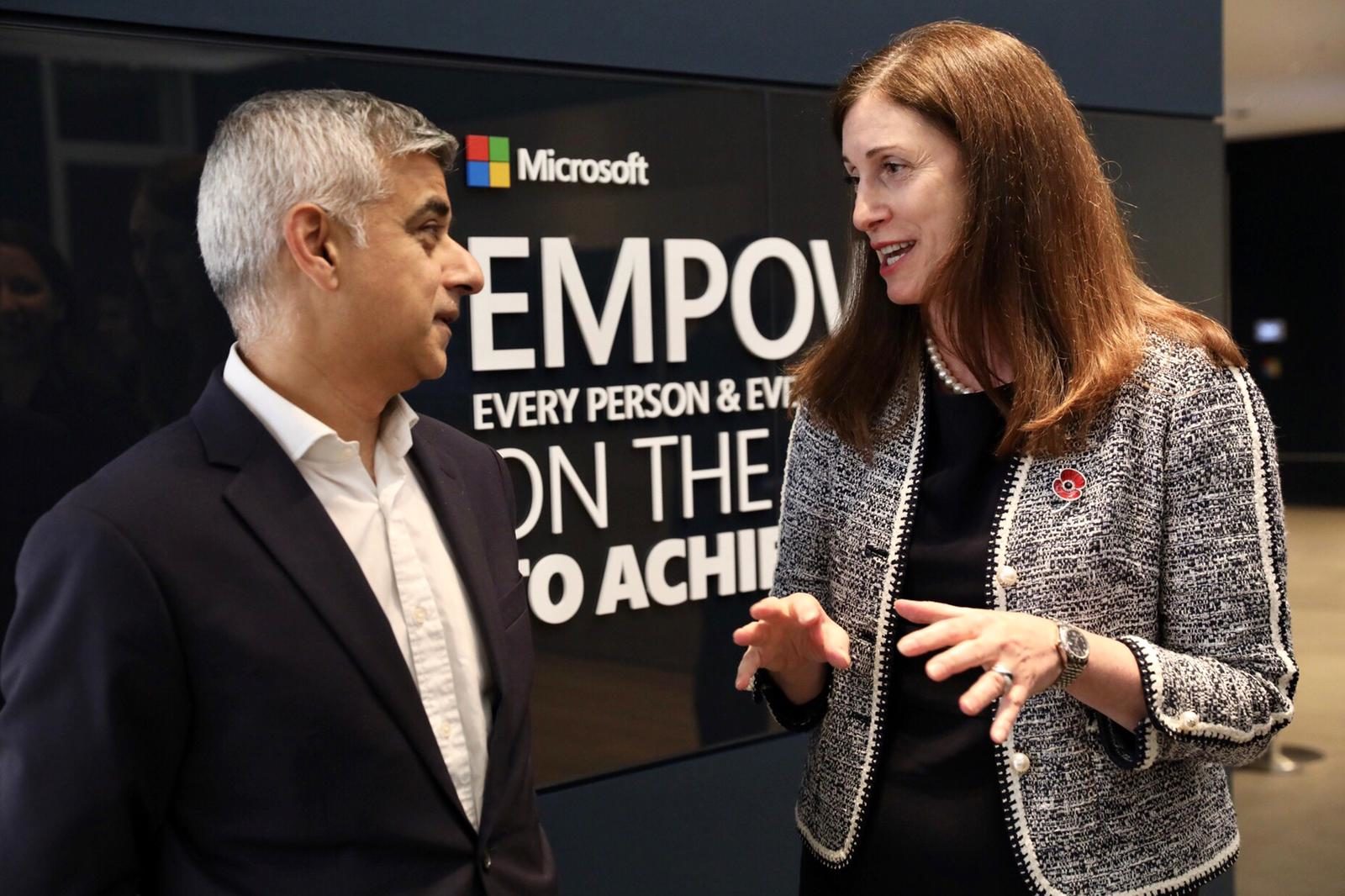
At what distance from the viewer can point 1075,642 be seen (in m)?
1.62

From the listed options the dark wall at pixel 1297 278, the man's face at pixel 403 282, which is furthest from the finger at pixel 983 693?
the dark wall at pixel 1297 278

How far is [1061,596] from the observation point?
177cm

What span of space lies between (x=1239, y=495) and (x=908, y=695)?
1.61ft

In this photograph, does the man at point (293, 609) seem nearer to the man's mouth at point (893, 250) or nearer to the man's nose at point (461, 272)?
the man's nose at point (461, 272)

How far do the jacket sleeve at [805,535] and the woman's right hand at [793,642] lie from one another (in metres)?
0.04

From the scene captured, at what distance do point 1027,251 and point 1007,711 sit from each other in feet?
2.20

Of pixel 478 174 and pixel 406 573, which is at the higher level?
pixel 478 174

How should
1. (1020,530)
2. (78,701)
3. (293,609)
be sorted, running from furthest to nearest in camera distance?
(1020,530)
(293,609)
(78,701)

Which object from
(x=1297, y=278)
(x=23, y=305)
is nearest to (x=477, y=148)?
(x=23, y=305)

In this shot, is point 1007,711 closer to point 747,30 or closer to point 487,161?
point 487,161

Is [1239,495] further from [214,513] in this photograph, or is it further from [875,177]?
[214,513]

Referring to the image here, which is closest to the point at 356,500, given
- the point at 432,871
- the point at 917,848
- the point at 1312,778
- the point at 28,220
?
the point at 432,871

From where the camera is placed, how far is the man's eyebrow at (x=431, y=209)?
1775 millimetres

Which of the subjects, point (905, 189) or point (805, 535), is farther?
point (805, 535)
